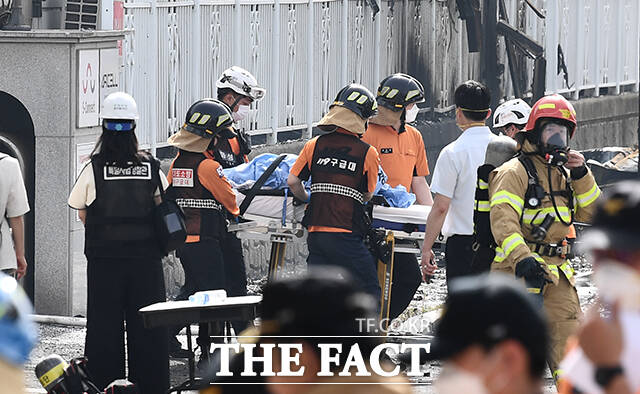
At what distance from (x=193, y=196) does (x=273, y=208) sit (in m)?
0.52

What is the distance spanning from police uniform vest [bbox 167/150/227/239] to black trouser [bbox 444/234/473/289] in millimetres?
1536

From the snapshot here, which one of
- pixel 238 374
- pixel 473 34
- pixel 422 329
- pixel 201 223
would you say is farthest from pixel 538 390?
pixel 473 34

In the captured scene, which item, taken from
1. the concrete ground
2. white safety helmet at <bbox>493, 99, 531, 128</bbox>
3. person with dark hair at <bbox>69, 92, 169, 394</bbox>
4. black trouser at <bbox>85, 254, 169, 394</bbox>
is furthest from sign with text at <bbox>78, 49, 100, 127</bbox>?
black trouser at <bbox>85, 254, 169, 394</bbox>

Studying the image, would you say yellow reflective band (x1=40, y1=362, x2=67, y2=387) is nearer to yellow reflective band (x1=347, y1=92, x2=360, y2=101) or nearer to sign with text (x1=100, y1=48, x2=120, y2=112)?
Answer: yellow reflective band (x1=347, y1=92, x2=360, y2=101)

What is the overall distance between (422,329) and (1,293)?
7.91 m

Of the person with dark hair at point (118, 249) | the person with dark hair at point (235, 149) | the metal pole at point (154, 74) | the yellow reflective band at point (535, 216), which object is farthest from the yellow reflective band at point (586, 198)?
the metal pole at point (154, 74)

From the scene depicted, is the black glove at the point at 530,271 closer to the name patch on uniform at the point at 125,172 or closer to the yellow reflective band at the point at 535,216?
the yellow reflective band at the point at 535,216

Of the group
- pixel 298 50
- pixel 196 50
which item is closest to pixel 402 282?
pixel 196 50

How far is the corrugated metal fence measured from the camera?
532 inches

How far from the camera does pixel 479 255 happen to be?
25.5 ft

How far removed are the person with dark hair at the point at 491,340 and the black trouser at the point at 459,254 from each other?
5.60 m

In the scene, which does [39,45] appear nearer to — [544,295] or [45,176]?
[45,176]

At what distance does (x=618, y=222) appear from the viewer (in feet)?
11.2

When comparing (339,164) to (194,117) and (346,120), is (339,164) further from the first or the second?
(194,117)
